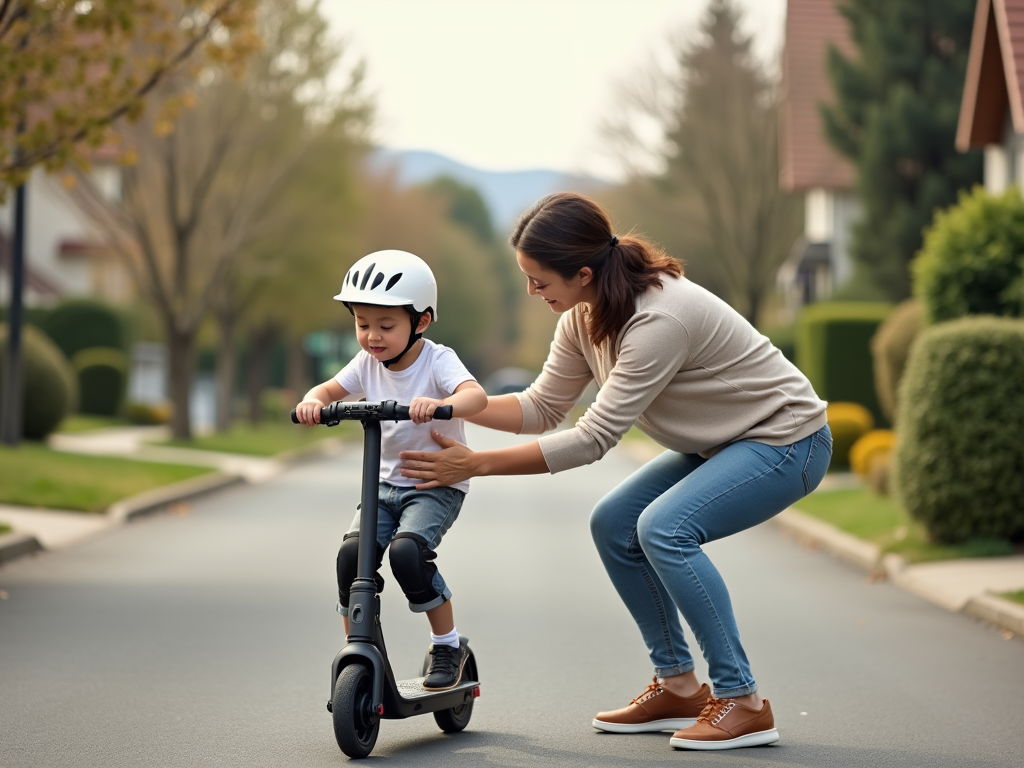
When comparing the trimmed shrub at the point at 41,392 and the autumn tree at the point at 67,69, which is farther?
the trimmed shrub at the point at 41,392

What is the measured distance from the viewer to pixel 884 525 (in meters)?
14.0

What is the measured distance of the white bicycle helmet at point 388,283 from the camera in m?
5.22

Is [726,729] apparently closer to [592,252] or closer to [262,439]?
[592,252]

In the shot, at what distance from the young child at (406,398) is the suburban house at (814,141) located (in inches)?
1319

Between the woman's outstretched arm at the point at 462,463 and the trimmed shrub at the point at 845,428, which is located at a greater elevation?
the woman's outstretched arm at the point at 462,463

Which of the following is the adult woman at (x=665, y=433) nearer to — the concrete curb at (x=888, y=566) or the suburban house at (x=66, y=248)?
the concrete curb at (x=888, y=566)

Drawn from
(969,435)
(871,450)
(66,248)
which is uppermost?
(66,248)

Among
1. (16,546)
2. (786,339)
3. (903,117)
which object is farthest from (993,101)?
(16,546)

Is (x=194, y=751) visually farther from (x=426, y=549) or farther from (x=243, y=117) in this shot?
(x=243, y=117)

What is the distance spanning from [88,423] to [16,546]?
974 inches

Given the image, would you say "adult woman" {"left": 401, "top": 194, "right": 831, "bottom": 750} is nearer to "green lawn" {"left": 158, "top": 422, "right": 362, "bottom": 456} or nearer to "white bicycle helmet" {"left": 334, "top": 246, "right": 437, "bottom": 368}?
"white bicycle helmet" {"left": 334, "top": 246, "right": 437, "bottom": 368}

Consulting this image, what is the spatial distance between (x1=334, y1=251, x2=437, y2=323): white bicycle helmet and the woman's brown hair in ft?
1.36

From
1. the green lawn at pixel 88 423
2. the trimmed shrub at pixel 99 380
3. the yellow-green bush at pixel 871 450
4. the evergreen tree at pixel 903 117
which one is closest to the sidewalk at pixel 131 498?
the green lawn at pixel 88 423

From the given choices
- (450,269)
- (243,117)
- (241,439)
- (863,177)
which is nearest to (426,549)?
(243,117)
